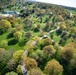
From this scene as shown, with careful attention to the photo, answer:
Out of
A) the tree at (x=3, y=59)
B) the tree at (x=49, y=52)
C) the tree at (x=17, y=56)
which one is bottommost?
the tree at (x=3, y=59)

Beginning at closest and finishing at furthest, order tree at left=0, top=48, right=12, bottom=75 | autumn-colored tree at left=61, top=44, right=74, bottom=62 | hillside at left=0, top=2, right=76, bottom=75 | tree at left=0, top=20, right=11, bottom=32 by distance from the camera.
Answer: hillside at left=0, top=2, right=76, bottom=75
tree at left=0, top=48, right=12, bottom=75
autumn-colored tree at left=61, top=44, right=74, bottom=62
tree at left=0, top=20, right=11, bottom=32

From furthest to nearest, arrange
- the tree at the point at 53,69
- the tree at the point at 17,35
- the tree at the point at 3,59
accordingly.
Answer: the tree at the point at 17,35
the tree at the point at 3,59
the tree at the point at 53,69

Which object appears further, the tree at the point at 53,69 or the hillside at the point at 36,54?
the hillside at the point at 36,54

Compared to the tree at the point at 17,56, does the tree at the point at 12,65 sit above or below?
below

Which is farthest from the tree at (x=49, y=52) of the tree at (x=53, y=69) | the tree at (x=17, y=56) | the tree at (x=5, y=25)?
the tree at (x=5, y=25)

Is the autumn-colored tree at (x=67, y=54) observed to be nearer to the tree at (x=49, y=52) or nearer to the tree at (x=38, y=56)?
the tree at (x=49, y=52)

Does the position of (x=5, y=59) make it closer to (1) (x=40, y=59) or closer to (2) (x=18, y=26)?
(1) (x=40, y=59)

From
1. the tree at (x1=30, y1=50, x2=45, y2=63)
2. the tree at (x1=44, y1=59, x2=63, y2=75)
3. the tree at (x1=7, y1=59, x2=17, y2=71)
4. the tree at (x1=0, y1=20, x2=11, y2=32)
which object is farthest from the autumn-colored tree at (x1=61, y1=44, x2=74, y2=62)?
the tree at (x1=0, y1=20, x2=11, y2=32)

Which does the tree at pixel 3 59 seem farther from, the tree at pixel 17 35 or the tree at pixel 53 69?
the tree at pixel 17 35

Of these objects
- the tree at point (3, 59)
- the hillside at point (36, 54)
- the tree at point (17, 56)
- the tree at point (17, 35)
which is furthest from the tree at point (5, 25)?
the tree at point (17, 56)

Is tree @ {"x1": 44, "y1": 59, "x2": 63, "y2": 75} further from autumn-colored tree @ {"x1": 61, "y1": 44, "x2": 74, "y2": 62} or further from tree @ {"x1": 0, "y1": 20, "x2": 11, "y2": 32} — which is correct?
tree @ {"x1": 0, "y1": 20, "x2": 11, "y2": 32}

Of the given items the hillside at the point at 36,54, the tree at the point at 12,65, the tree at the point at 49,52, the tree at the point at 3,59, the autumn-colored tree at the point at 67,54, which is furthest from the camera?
the tree at the point at 49,52
